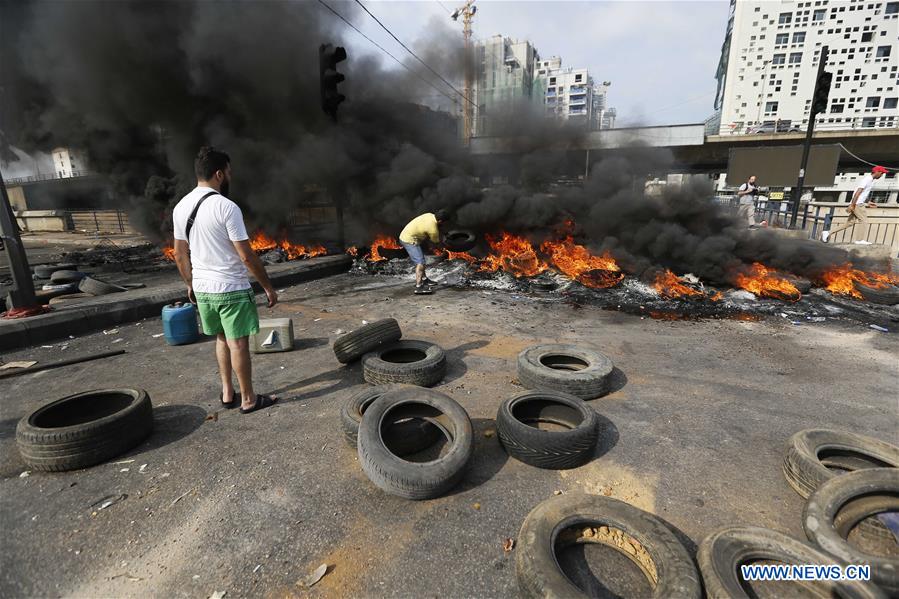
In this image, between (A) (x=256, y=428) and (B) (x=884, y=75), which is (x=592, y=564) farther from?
(B) (x=884, y=75)

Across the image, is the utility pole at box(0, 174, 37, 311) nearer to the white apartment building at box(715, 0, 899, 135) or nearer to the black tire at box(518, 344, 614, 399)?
the black tire at box(518, 344, 614, 399)

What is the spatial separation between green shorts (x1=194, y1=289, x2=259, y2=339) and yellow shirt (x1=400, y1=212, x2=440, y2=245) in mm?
5283

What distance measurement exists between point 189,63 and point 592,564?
17153 mm

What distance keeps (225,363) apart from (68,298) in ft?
19.6

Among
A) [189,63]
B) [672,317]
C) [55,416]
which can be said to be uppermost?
[189,63]

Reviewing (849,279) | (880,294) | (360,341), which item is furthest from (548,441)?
(849,279)

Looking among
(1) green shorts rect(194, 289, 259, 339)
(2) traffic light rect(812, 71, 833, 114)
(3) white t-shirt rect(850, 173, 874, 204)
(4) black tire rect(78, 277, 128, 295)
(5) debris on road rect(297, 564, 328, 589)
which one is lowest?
(5) debris on road rect(297, 564, 328, 589)

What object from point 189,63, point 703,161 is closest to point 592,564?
point 189,63

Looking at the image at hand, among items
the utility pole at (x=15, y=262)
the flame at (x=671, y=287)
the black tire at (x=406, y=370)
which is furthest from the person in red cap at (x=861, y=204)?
the utility pole at (x=15, y=262)

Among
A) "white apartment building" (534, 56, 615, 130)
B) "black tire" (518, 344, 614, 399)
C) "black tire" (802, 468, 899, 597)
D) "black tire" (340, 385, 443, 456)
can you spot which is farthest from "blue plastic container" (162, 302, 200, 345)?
"white apartment building" (534, 56, 615, 130)

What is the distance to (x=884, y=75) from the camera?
5331 centimetres

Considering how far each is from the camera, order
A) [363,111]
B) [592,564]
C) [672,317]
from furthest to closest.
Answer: [363,111], [672,317], [592,564]

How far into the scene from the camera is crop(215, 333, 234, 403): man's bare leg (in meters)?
3.56

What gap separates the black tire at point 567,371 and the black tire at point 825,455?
148 centimetres
